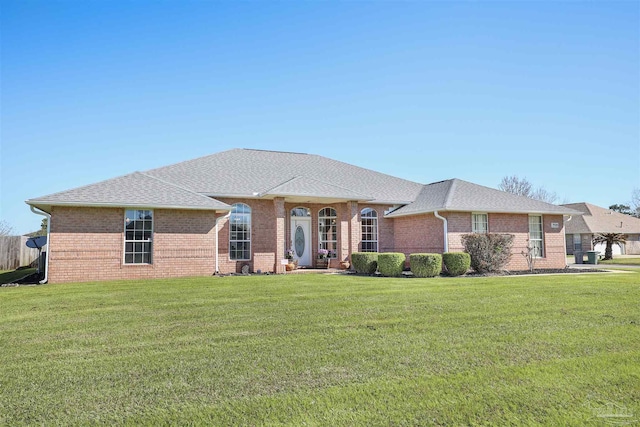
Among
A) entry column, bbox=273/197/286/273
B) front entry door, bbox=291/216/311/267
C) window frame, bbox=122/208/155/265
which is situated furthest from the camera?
front entry door, bbox=291/216/311/267

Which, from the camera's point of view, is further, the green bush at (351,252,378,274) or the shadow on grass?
the green bush at (351,252,378,274)

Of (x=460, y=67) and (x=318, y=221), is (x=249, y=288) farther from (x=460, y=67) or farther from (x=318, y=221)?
(x=460, y=67)

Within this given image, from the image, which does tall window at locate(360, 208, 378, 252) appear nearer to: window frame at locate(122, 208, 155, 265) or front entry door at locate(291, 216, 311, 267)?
front entry door at locate(291, 216, 311, 267)

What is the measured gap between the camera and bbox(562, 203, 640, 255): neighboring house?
129ft

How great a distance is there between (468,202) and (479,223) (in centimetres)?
129

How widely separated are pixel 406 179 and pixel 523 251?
26.4 feet

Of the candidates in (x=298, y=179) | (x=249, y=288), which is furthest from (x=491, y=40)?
(x=249, y=288)

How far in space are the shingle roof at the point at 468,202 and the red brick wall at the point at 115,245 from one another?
10.00 metres

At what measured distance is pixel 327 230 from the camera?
67.6 ft

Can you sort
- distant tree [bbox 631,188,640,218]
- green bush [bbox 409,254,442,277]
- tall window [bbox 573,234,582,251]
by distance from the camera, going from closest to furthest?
green bush [bbox 409,254,442,277] → tall window [bbox 573,234,582,251] → distant tree [bbox 631,188,640,218]

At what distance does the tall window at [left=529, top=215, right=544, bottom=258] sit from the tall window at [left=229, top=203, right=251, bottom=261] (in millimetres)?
14624

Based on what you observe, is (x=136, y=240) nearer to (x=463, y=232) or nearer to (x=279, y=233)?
(x=279, y=233)

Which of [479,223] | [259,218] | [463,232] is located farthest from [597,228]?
[259,218]

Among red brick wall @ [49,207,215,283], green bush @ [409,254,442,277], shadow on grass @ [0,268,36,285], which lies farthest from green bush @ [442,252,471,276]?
shadow on grass @ [0,268,36,285]
